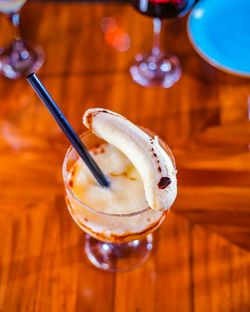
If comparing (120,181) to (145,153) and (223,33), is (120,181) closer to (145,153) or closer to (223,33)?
(145,153)

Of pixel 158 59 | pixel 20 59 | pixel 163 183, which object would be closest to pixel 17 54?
pixel 20 59

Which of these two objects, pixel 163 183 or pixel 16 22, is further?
pixel 16 22

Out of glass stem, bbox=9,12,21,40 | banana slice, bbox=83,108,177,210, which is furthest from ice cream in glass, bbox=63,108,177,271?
glass stem, bbox=9,12,21,40

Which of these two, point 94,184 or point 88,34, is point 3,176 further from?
point 88,34

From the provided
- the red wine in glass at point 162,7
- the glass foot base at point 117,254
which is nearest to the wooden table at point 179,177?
the glass foot base at point 117,254

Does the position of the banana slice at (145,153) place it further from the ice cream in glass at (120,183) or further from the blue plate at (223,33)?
the blue plate at (223,33)

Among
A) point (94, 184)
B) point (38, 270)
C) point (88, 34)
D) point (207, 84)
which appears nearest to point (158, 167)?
point (94, 184)

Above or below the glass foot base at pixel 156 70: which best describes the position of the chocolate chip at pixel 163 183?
above
